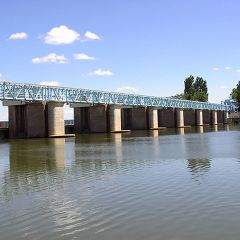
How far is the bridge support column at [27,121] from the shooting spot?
7475 centimetres

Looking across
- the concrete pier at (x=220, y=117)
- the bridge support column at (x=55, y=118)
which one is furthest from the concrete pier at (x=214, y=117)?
the bridge support column at (x=55, y=118)

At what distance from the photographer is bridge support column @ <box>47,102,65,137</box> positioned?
73688mm

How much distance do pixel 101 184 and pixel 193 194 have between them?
186 inches

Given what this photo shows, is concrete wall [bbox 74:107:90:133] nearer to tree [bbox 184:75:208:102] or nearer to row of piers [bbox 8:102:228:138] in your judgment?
row of piers [bbox 8:102:228:138]

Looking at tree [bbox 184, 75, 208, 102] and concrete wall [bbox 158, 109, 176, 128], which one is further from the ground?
tree [bbox 184, 75, 208, 102]

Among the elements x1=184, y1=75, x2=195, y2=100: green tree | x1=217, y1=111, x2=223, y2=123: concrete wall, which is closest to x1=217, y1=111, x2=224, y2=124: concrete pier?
x1=217, y1=111, x2=223, y2=123: concrete wall

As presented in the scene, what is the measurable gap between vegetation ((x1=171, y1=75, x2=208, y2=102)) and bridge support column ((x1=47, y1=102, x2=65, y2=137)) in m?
110

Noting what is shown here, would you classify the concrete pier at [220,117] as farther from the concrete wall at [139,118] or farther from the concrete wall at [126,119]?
the concrete wall at [139,118]

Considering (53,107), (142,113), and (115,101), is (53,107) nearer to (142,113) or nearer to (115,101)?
(115,101)

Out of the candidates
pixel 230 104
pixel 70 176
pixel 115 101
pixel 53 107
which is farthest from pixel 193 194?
pixel 230 104

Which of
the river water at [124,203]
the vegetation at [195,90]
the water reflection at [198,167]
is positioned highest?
the vegetation at [195,90]

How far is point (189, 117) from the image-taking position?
145 metres

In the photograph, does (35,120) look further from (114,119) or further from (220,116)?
(220,116)

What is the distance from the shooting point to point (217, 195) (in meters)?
15.8
